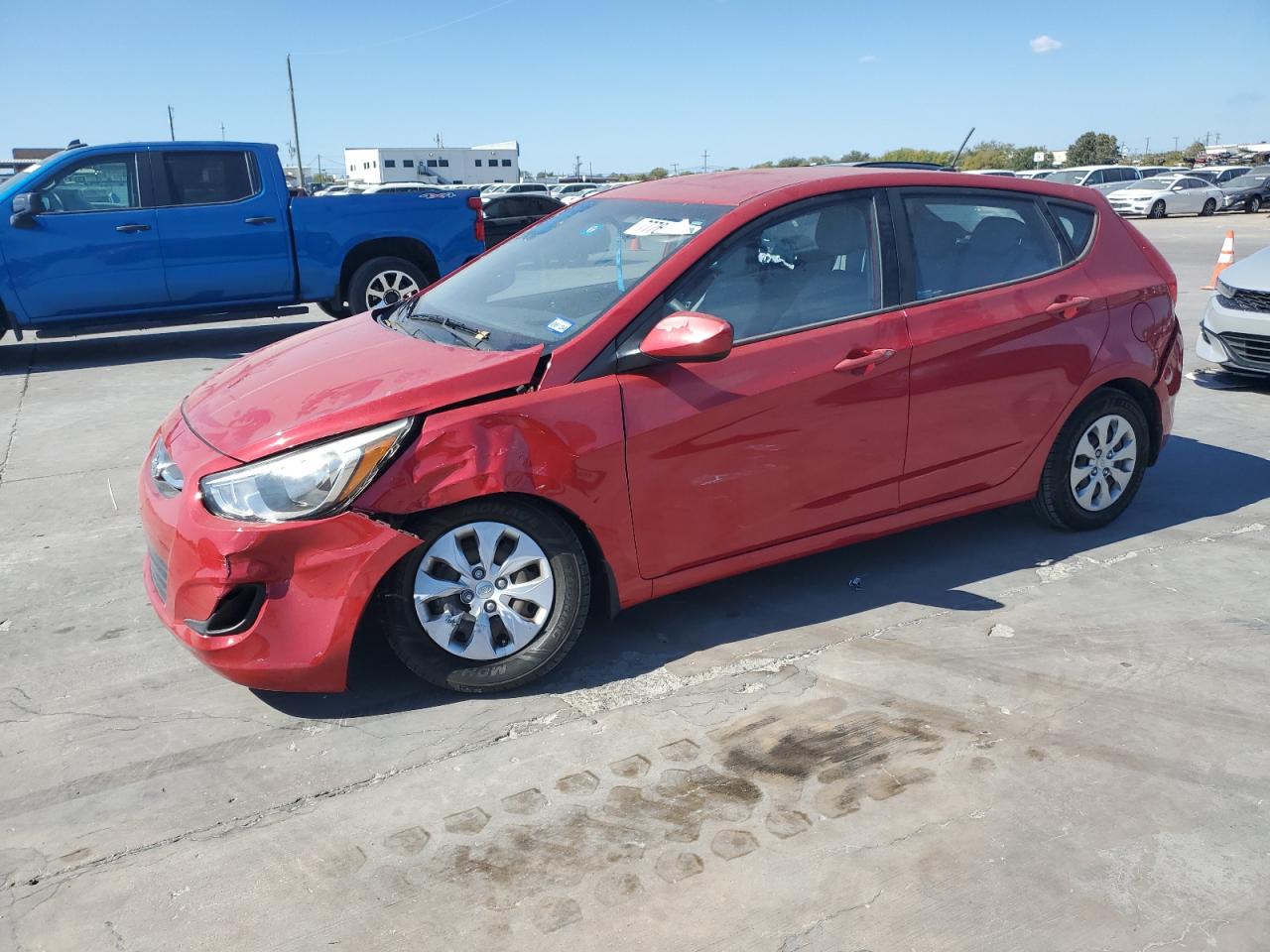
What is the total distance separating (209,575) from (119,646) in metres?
1.11

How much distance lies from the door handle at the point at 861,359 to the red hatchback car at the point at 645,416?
12 mm

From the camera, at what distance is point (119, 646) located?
402 centimetres

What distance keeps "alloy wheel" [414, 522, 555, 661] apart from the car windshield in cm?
70

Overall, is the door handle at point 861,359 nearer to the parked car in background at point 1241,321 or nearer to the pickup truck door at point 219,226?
the parked car in background at point 1241,321

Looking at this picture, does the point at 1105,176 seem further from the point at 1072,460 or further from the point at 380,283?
the point at 1072,460

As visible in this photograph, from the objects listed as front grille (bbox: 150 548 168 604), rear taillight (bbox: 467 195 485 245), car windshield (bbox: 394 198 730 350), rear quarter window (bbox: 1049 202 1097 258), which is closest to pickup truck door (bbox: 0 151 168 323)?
rear taillight (bbox: 467 195 485 245)

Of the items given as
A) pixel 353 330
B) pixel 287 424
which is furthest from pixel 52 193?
pixel 287 424

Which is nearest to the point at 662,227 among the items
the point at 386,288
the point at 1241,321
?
the point at 1241,321

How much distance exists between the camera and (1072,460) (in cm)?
471

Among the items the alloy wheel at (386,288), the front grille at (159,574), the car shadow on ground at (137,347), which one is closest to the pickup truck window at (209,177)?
the alloy wheel at (386,288)

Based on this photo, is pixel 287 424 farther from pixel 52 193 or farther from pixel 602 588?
pixel 52 193

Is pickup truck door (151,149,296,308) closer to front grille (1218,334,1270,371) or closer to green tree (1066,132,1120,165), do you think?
front grille (1218,334,1270,371)

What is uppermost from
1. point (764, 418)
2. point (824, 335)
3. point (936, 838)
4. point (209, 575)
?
point (824, 335)

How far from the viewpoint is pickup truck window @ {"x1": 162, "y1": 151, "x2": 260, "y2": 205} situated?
973cm
